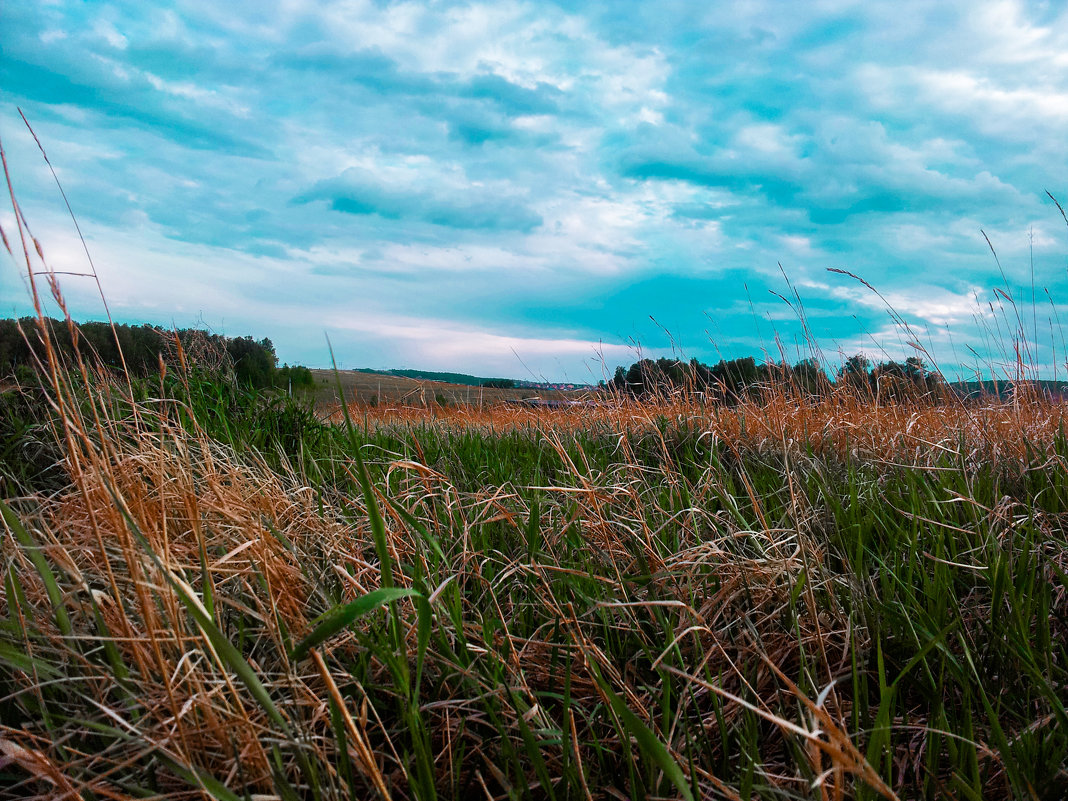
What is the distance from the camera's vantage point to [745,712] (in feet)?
4.66

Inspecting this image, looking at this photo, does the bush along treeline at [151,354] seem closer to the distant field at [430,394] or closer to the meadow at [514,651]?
the distant field at [430,394]

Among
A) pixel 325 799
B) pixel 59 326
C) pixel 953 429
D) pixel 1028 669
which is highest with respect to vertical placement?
pixel 59 326

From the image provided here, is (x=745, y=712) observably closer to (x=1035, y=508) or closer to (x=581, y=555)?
(x=581, y=555)

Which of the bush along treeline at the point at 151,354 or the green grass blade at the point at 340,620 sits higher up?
the bush along treeline at the point at 151,354

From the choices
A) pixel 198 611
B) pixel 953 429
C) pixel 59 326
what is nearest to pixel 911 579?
pixel 198 611

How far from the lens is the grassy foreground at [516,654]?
114cm

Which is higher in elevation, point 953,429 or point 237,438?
point 953,429

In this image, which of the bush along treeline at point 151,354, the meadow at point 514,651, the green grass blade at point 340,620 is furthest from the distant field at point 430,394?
the green grass blade at point 340,620

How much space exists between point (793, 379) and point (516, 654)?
4536mm

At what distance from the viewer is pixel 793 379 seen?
5.38 metres

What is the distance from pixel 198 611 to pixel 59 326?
8.95 m

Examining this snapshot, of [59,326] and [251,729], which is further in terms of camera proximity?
[59,326]

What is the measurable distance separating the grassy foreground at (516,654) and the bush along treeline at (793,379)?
2929mm

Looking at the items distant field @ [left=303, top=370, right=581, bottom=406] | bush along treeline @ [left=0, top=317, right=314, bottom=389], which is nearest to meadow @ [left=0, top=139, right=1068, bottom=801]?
bush along treeline @ [left=0, top=317, right=314, bottom=389]
